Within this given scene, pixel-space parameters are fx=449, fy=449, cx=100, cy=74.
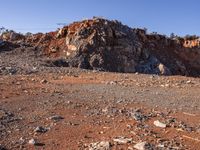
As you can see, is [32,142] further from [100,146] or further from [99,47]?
[99,47]

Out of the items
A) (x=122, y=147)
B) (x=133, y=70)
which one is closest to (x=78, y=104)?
(x=122, y=147)

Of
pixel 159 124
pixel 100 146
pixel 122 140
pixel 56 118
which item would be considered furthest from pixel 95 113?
pixel 100 146

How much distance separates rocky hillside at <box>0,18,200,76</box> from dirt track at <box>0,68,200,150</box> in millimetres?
9174

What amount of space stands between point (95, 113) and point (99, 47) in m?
14.7

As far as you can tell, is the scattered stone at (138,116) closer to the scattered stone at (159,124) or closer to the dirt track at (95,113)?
the dirt track at (95,113)

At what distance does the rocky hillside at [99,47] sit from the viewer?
23531 mm

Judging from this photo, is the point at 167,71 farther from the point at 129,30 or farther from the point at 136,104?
the point at 136,104

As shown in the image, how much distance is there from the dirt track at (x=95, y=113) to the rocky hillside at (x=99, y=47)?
30.1 ft

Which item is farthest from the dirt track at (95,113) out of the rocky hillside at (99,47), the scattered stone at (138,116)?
the rocky hillside at (99,47)

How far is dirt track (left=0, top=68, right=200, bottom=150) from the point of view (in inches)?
316

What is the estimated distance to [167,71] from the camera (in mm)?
25359

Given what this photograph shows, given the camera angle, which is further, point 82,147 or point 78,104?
point 78,104

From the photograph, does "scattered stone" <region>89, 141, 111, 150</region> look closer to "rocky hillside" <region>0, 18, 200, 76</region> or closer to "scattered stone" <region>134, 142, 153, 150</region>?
"scattered stone" <region>134, 142, 153, 150</region>

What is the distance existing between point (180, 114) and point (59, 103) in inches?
110
